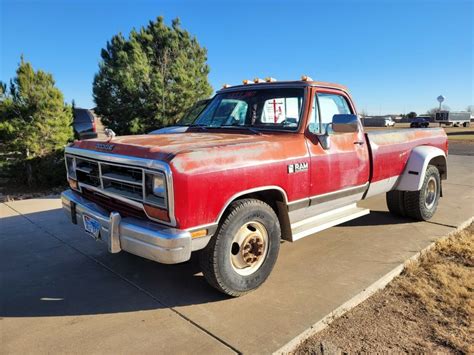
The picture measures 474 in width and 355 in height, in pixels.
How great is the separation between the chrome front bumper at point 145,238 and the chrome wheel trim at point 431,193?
4.24 m

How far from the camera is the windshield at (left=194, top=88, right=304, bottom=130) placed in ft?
13.8

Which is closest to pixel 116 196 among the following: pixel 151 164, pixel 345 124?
pixel 151 164

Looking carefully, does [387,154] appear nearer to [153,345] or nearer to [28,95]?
[153,345]

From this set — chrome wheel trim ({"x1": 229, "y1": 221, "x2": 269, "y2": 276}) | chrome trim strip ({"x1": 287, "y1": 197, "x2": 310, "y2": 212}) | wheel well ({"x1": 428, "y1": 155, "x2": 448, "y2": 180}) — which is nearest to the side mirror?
chrome trim strip ({"x1": 287, "y1": 197, "x2": 310, "y2": 212})

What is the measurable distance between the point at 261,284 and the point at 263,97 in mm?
2127

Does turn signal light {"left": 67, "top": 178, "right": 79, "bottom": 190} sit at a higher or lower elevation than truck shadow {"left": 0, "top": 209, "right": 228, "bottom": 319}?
higher

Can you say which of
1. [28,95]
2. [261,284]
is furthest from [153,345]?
[28,95]

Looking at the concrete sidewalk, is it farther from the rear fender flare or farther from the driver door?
the driver door

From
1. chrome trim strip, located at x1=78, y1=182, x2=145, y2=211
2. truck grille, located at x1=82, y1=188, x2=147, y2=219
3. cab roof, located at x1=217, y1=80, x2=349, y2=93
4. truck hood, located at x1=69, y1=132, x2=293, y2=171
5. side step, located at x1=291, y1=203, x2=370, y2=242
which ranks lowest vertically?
side step, located at x1=291, y1=203, x2=370, y2=242

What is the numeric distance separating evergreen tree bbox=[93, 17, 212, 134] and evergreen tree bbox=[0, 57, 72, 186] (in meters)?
3.70

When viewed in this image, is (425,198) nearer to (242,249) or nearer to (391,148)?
(391,148)

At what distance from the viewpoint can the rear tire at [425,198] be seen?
5.54m

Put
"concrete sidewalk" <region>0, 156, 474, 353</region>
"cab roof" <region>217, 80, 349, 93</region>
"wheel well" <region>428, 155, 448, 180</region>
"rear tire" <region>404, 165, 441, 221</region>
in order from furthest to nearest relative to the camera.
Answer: "wheel well" <region>428, 155, 448, 180</region> < "rear tire" <region>404, 165, 441, 221</region> < "cab roof" <region>217, 80, 349, 93</region> < "concrete sidewalk" <region>0, 156, 474, 353</region>

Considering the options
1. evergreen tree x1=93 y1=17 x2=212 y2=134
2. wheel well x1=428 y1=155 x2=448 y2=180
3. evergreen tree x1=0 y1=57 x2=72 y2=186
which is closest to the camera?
wheel well x1=428 y1=155 x2=448 y2=180
